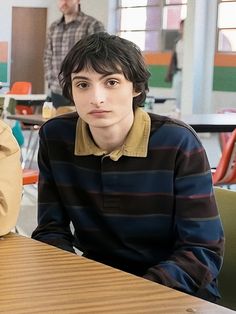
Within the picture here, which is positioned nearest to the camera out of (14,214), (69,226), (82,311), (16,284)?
(82,311)

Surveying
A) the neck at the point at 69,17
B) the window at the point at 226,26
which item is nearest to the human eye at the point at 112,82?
the neck at the point at 69,17

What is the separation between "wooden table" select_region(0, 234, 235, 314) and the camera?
3.21ft

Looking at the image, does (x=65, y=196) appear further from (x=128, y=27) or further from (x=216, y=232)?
(x=128, y=27)

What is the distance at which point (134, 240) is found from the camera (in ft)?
5.13

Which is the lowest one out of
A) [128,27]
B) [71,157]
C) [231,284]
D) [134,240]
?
[231,284]

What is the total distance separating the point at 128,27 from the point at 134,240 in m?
10.5

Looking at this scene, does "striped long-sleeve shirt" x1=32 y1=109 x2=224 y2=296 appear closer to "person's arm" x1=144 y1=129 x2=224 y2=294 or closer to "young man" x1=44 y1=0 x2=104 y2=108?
"person's arm" x1=144 y1=129 x2=224 y2=294

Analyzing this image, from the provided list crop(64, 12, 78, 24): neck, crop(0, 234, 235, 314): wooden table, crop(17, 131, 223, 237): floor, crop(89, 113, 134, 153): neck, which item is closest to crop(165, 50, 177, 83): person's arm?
crop(64, 12, 78, 24): neck

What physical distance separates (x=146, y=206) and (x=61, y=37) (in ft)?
14.6

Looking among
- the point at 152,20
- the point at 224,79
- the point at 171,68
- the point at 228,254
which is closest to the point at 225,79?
the point at 224,79

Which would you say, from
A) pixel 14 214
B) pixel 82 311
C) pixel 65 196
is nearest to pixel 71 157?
pixel 65 196

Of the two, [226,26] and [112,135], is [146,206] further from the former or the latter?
[226,26]

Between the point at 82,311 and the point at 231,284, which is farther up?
the point at 82,311

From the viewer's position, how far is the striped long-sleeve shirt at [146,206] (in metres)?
1.49
